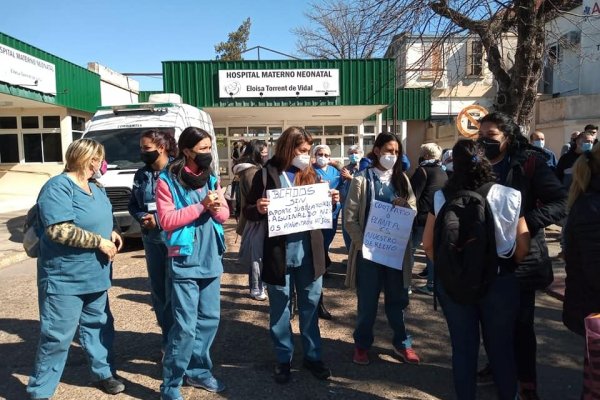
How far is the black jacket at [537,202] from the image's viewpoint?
2877 millimetres

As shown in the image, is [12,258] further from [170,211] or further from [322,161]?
[170,211]

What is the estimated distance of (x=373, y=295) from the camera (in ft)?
12.2

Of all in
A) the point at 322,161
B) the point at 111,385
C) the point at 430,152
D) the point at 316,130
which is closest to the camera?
the point at 111,385

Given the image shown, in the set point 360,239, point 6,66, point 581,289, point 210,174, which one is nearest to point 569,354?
point 581,289

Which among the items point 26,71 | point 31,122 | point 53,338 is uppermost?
point 26,71

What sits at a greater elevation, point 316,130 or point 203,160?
point 316,130

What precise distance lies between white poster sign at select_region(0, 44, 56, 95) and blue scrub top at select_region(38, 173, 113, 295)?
12356 mm

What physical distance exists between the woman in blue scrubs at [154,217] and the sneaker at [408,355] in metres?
1.92

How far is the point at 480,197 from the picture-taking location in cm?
263

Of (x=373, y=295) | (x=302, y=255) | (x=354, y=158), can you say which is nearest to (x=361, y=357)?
(x=373, y=295)

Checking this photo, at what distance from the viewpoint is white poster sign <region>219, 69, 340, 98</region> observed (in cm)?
1559

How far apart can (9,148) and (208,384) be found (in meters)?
17.3

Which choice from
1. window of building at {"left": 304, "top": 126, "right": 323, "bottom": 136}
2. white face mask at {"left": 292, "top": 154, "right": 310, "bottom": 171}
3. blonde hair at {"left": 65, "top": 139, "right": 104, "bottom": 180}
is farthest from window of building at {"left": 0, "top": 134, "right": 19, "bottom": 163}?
white face mask at {"left": 292, "top": 154, "right": 310, "bottom": 171}

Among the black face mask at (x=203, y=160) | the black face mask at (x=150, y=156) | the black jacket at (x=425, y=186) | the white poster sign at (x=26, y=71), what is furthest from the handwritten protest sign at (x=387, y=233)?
the white poster sign at (x=26, y=71)
